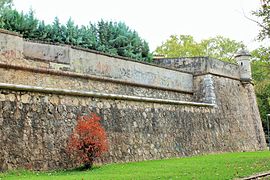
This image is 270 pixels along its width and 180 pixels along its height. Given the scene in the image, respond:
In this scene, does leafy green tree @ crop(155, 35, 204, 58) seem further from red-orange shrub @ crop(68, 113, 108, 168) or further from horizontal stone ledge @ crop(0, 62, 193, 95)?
red-orange shrub @ crop(68, 113, 108, 168)

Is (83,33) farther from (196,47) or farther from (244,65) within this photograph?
(196,47)

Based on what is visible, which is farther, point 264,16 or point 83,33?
point 83,33

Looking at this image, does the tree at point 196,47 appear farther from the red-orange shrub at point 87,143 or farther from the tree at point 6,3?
the red-orange shrub at point 87,143

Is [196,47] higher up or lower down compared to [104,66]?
higher up

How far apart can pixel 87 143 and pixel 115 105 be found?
10.1ft

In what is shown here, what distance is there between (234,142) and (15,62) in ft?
45.8

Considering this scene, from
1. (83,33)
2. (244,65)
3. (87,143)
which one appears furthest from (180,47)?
(87,143)

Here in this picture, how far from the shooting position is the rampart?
11.6m

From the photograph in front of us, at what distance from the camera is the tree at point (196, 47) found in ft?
161

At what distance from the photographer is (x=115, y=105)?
15.1 m

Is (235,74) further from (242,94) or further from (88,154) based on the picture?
(88,154)

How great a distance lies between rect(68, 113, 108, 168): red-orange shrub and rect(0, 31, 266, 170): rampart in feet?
1.13

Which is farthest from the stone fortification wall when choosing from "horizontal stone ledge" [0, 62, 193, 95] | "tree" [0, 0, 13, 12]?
"tree" [0, 0, 13, 12]

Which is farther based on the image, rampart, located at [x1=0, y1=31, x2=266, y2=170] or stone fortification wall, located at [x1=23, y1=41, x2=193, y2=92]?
stone fortification wall, located at [x1=23, y1=41, x2=193, y2=92]
